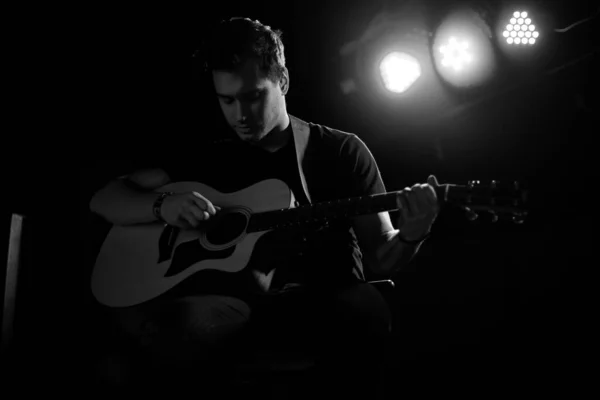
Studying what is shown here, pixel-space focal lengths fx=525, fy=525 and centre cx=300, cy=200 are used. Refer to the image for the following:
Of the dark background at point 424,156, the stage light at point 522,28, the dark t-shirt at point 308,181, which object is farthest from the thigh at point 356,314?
the stage light at point 522,28

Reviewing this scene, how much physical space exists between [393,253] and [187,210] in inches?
29.6

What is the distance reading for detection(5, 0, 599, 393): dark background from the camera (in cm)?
218

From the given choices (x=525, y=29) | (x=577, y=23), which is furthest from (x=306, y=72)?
(x=577, y=23)

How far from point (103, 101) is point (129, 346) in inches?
60.4

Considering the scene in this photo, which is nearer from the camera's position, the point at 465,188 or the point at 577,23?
the point at 465,188

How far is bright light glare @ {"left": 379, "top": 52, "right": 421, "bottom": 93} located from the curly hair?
66cm

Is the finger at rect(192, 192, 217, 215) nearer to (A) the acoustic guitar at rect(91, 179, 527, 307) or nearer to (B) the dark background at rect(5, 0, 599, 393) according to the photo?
(A) the acoustic guitar at rect(91, 179, 527, 307)

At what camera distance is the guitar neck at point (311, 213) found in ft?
5.96

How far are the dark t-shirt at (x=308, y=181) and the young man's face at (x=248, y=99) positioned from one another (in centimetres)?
10

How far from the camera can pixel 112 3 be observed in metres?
2.75

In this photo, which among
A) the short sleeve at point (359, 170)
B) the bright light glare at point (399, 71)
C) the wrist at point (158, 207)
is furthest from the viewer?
the bright light glare at point (399, 71)

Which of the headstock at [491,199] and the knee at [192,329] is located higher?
the headstock at [491,199]

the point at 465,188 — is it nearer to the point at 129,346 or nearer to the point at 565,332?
the point at 565,332

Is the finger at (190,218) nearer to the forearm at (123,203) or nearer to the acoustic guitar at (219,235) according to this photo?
the acoustic guitar at (219,235)
